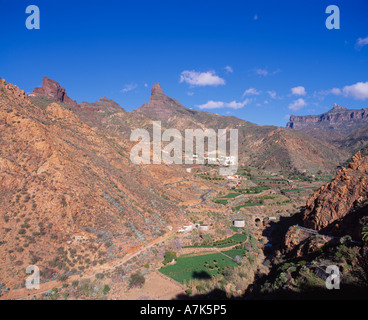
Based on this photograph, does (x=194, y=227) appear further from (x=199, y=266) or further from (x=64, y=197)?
(x=64, y=197)

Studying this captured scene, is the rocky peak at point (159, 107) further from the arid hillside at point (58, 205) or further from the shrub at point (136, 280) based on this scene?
the shrub at point (136, 280)

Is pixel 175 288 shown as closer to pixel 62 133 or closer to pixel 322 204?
pixel 322 204

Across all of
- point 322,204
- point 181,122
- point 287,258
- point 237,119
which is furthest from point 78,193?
point 237,119

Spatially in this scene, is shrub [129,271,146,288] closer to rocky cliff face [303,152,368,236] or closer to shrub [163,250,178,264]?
shrub [163,250,178,264]

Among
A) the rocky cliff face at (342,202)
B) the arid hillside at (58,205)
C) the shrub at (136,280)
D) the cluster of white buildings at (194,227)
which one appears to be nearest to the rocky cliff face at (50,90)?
the arid hillside at (58,205)

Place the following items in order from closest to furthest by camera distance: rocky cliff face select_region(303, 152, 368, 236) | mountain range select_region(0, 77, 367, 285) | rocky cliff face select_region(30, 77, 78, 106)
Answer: mountain range select_region(0, 77, 367, 285)
rocky cliff face select_region(303, 152, 368, 236)
rocky cliff face select_region(30, 77, 78, 106)

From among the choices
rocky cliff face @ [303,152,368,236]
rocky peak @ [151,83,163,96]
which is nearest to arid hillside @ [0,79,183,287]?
rocky cliff face @ [303,152,368,236]
